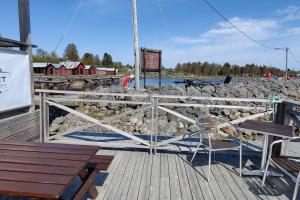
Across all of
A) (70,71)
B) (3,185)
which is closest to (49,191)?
(3,185)

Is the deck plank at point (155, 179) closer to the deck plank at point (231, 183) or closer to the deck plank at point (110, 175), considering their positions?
the deck plank at point (110, 175)

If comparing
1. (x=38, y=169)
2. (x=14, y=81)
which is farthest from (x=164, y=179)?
(x=14, y=81)

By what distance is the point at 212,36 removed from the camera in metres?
23.0

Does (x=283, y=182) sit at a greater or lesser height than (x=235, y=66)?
lesser

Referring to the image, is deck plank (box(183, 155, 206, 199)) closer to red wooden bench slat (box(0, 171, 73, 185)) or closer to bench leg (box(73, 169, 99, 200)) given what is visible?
bench leg (box(73, 169, 99, 200))

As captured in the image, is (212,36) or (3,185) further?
(212,36)

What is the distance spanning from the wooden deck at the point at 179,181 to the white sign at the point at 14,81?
1.77 meters

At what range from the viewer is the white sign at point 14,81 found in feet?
12.7

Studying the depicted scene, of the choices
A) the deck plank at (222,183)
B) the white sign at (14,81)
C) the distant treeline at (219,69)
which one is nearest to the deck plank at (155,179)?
the deck plank at (222,183)

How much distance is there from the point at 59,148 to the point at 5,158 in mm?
451

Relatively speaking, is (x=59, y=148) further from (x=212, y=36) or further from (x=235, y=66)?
(x=235, y=66)

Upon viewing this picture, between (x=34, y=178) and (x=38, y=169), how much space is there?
15 centimetres

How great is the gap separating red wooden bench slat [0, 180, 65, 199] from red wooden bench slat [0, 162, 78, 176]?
194mm

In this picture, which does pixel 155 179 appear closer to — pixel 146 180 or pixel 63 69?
pixel 146 180
